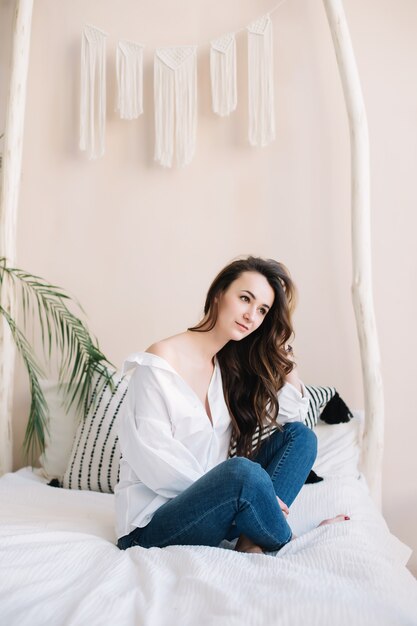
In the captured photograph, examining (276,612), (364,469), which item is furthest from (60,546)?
(364,469)

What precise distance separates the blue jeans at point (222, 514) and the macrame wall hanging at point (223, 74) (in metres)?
1.55

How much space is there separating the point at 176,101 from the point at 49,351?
1.06 metres

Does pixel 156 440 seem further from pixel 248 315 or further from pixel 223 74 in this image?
pixel 223 74

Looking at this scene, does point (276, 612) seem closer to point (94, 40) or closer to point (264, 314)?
point (264, 314)

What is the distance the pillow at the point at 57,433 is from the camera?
2.66 m

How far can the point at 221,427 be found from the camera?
2029 mm

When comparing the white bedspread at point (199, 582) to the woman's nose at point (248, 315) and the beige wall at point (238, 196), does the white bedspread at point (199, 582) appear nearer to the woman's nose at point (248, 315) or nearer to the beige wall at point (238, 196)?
the woman's nose at point (248, 315)

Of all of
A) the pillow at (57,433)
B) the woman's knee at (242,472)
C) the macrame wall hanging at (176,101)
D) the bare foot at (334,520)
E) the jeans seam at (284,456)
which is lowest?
the pillow at (57,433)

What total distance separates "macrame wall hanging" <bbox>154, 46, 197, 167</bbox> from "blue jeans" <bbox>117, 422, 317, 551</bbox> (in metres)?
1.49

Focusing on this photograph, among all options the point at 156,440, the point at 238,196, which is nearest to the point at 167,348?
the point at 156,440

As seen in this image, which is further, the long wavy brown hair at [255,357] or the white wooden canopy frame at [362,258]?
the white wooden canopy frame at [362,258]

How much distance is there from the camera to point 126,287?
2.94 meters

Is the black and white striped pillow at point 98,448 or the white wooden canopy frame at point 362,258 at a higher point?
the white wooden canopy frame at point 362,258

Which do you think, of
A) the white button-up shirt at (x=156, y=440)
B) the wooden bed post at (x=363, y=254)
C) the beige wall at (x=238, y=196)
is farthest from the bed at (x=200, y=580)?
the beige wall at (x=238, y=196)
